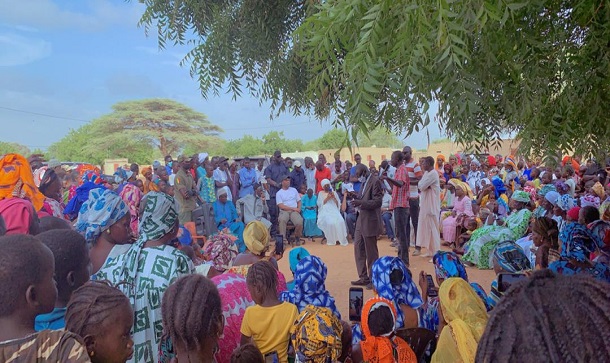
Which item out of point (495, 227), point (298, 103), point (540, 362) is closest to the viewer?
point (540, 362)

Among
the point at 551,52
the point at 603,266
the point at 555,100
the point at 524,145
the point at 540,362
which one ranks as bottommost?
the point at 603,266

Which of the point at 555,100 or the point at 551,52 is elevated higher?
the point at 551,52

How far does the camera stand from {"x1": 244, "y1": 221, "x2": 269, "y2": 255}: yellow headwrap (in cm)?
461

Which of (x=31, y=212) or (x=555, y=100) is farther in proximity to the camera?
(x=31, y=212)

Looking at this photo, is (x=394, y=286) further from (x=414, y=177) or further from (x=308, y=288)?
(x=414, y=177)

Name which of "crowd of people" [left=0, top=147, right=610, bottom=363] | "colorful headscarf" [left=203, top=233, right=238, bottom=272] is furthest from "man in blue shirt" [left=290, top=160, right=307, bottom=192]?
"colorful headscarf" [left=203, top=233, right=238, bottom=272]

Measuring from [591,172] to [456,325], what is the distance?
36.5ft

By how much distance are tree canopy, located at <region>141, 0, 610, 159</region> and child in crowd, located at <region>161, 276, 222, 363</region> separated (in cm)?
111

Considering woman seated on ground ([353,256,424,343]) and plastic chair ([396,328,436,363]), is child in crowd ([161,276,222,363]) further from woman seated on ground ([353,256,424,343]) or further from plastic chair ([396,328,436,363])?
woman seated on ground ([353,256,424,343])

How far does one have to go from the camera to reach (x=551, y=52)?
3320mm

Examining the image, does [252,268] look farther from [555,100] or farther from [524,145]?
[555,100]

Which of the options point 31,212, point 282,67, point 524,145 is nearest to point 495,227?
point 524,145

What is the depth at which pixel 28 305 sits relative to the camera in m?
1.88

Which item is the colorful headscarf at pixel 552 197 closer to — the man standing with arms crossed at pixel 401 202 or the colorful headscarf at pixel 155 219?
the man standing with arms crossed at pixel 401 202
